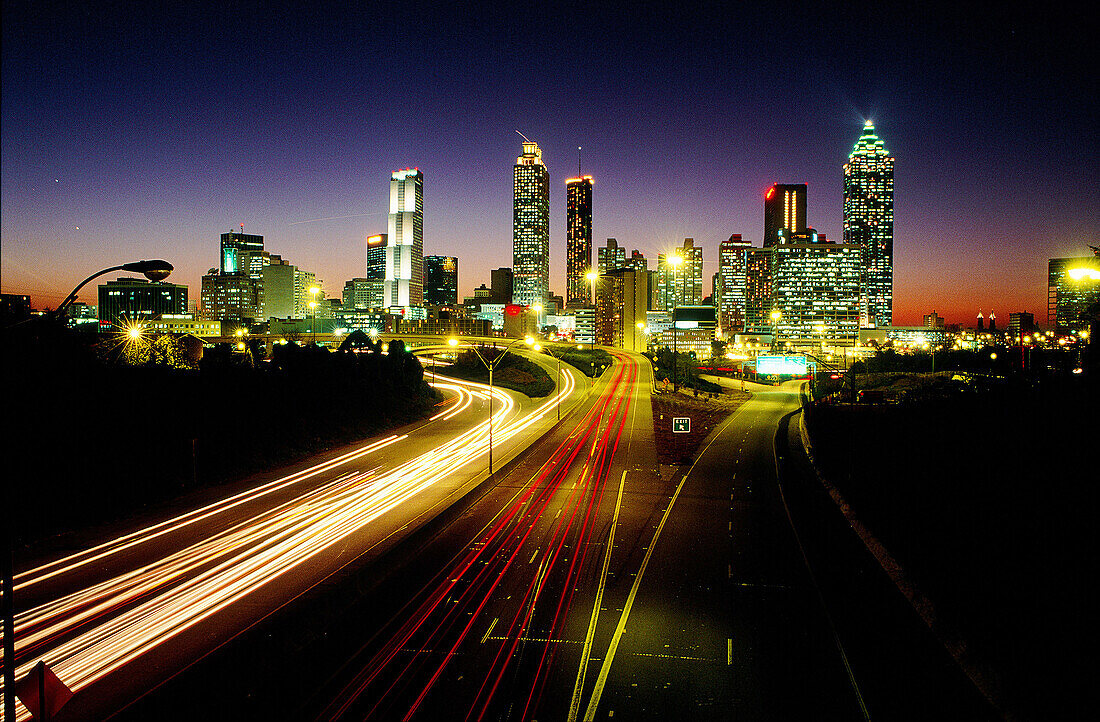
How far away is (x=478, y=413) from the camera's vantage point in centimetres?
4775

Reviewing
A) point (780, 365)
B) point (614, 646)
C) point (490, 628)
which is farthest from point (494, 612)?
point (780, 365)

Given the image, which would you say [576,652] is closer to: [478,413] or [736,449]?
[736,449]

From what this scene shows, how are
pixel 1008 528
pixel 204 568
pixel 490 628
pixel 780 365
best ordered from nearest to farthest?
1. pixel 490 628
2. pixel 1008 528
3. pixel 204 568
4. pixel 780 365

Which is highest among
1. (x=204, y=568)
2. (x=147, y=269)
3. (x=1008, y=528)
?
(x=147, y=269)

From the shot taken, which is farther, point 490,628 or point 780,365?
point 780,365

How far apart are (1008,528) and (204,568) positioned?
18586 mm

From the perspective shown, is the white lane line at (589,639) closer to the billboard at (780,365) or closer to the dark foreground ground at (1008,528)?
the dark foreground ground at (1008,528)

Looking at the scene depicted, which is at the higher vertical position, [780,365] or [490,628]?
[780,365]

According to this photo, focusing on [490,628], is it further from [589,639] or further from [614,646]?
[614,646]

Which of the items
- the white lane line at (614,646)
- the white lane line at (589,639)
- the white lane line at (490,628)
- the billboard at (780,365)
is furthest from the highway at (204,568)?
the billboard at (780,365)

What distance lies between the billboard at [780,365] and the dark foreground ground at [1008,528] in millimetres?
57687

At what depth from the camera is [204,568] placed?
1495 centimetres

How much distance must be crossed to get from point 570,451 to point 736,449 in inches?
379

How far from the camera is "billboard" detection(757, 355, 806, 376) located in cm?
7438
